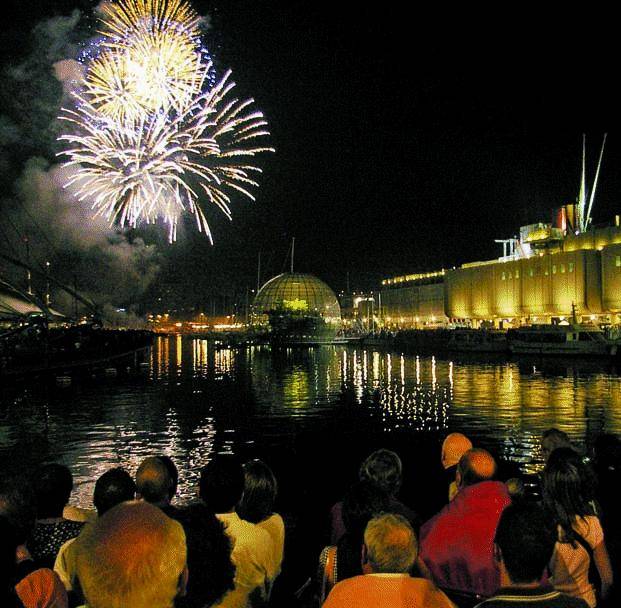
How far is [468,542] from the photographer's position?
17.1ft

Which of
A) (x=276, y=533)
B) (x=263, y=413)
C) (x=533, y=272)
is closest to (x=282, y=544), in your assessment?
(x=276, y=533)

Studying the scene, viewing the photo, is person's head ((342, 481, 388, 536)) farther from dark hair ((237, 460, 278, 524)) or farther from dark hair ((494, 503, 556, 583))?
dark hair ((494, 503, 556, 583))

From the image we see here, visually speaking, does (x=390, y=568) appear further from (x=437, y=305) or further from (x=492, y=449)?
(x=437, y=305)

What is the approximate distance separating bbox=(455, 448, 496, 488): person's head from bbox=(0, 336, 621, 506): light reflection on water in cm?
Result: 724

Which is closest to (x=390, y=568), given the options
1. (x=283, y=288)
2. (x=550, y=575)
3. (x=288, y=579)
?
(x=550, y=575)

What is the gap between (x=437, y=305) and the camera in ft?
418

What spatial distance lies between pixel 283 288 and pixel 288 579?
13107cm

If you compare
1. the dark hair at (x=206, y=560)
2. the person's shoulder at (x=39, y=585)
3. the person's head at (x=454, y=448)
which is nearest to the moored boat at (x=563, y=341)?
the person's head at (x=454, y=448)

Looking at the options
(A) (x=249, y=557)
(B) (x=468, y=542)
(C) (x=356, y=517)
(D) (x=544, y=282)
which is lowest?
(B) (x=468, y=542)

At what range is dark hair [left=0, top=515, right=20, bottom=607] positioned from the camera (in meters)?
3.28

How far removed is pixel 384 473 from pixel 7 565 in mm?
3005

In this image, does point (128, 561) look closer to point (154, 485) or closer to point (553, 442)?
point (154, 485)

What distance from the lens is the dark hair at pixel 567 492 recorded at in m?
4.91

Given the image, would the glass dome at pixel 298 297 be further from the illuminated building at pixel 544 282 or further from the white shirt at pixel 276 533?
the white shirt at pixel 276 533
